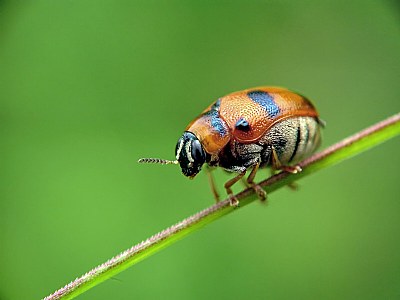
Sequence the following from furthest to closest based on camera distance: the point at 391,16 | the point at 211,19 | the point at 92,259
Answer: the point at 211,19 < the point at 391,16 < the point at 92,259

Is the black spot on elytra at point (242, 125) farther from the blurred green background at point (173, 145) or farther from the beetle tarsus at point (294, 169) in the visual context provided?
the blurred green background at point (173, 145)

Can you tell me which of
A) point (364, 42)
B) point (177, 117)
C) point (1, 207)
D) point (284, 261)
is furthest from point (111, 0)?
point (284, 261)

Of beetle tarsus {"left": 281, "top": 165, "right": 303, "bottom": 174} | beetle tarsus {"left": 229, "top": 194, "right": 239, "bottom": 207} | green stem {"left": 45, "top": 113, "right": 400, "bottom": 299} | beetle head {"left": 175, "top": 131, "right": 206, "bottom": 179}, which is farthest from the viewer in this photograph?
beetle head {"left": 175, "top": 131, "right": 206, "bottom": 179}

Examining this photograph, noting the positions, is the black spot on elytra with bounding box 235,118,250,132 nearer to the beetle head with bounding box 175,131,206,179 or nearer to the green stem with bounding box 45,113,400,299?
the beetle head with bounding box 175,131,206,179

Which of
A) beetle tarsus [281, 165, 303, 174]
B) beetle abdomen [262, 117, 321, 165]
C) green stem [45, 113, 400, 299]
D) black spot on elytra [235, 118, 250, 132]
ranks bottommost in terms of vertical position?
green stem [45, 113, 400, 299]

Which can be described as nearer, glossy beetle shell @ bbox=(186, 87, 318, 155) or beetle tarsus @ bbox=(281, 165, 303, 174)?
beetle tarsus @ bbox=(281, 165, 303, 174)

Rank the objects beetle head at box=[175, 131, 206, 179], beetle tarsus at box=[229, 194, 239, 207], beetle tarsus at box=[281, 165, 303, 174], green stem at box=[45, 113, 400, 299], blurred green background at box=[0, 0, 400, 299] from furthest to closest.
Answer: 1. blurred green background at box=[0, 0, 400, 299]
2. beetle head at box=[175, 131, 206, 179]
3. beetle tarsus at box=[281, 165, 303, 174]
4. beetle tarsus at box=[229, 194, 239, 207]
5. green stem at box=[45, 113, 400, 299]

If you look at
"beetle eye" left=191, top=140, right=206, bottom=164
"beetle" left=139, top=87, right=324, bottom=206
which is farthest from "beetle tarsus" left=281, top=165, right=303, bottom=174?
"beetle eye" left=191, top=140, right=206, bottom=164

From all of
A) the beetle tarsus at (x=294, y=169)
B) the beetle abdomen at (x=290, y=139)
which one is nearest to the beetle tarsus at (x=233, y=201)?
the beetle tarsus at (x=294, y=169)

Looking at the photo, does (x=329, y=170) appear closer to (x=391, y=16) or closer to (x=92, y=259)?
(x=391, y=16)
